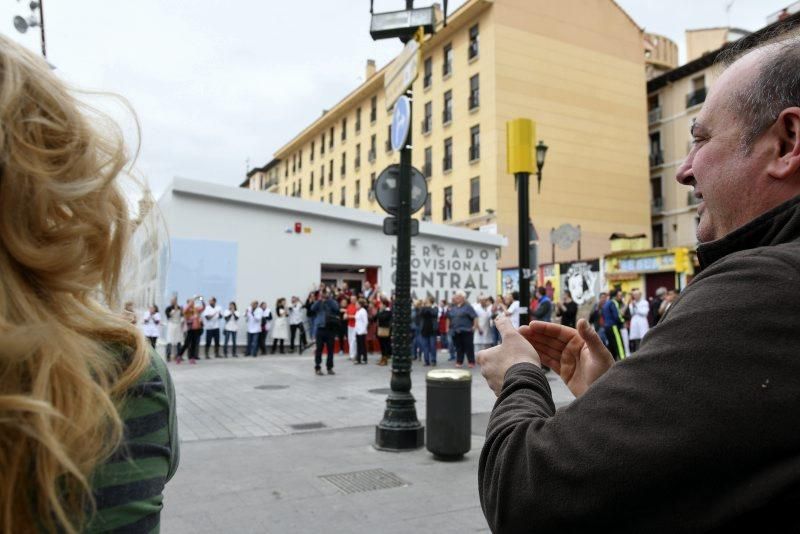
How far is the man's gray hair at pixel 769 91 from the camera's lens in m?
1.26

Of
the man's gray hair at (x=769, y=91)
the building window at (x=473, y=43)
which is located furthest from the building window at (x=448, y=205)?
the man's gray hair at (x=769, y=91)

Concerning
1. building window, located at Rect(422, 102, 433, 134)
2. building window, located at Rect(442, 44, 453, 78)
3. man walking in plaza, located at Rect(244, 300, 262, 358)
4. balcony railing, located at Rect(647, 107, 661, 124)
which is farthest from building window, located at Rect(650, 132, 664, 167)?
man walking in plaza, located at Rect(244, 300, 262, 358)

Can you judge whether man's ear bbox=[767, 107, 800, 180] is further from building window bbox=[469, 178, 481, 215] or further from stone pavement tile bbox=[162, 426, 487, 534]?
building window bbox=[469, 178, 481, 215]

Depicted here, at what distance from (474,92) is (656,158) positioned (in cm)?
1285

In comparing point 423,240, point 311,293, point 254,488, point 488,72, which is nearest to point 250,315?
point 311,293

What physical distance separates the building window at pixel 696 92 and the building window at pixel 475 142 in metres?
12.2

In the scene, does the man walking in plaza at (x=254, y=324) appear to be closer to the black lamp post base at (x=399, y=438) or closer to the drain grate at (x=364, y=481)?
the black lamp post base at (x=399, y=438)

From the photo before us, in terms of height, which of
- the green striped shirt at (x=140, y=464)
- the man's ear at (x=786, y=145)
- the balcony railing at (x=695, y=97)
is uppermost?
the balcony railing at (x=695, y=97)

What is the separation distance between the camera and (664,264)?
26.6 m

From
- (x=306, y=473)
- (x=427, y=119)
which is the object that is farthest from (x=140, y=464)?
(x=427, y=119)

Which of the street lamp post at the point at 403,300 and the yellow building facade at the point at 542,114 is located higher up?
the yellow building facade at the point at 542,114

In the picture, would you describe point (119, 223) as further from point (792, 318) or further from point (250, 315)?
point (250, 315)

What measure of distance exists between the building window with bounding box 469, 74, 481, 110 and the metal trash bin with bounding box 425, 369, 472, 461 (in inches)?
1154

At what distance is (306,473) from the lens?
571 cm
